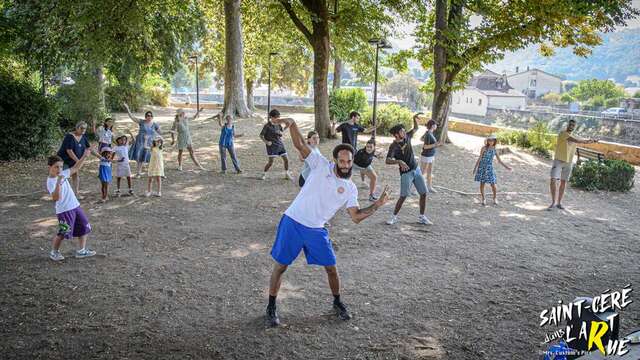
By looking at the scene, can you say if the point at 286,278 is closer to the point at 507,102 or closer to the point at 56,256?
the point at 56,256

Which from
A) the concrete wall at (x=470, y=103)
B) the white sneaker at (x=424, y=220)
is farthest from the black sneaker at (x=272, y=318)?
the concrete wall at (x=470, y=103)

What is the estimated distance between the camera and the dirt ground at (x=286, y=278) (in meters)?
4.57

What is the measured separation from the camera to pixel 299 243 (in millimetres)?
4695

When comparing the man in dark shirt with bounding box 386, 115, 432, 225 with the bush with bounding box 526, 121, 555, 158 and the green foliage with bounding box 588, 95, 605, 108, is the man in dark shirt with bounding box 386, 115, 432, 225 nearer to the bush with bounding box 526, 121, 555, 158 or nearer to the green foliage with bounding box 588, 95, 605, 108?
the bush with bounding box 526, 121, 555, 158

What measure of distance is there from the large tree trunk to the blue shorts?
69.6 feet

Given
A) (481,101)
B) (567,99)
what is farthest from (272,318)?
(567,99)

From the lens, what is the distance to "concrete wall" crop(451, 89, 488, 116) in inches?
3223

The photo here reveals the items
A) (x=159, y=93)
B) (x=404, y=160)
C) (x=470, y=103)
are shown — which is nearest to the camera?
(x=404, y=160)

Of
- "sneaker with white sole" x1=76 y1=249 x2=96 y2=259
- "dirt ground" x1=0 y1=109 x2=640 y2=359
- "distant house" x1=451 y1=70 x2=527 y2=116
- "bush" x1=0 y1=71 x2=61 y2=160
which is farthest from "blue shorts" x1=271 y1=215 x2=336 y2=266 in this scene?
"distant house" x1=451 y1=70 x2=527 y2=116

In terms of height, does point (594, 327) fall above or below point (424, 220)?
above

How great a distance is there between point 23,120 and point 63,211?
9.27 m

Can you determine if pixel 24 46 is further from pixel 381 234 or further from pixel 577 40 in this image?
pixel 577 40

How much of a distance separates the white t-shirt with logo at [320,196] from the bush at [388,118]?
18.4 metres

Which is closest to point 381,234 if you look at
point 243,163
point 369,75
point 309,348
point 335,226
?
point 335,226
